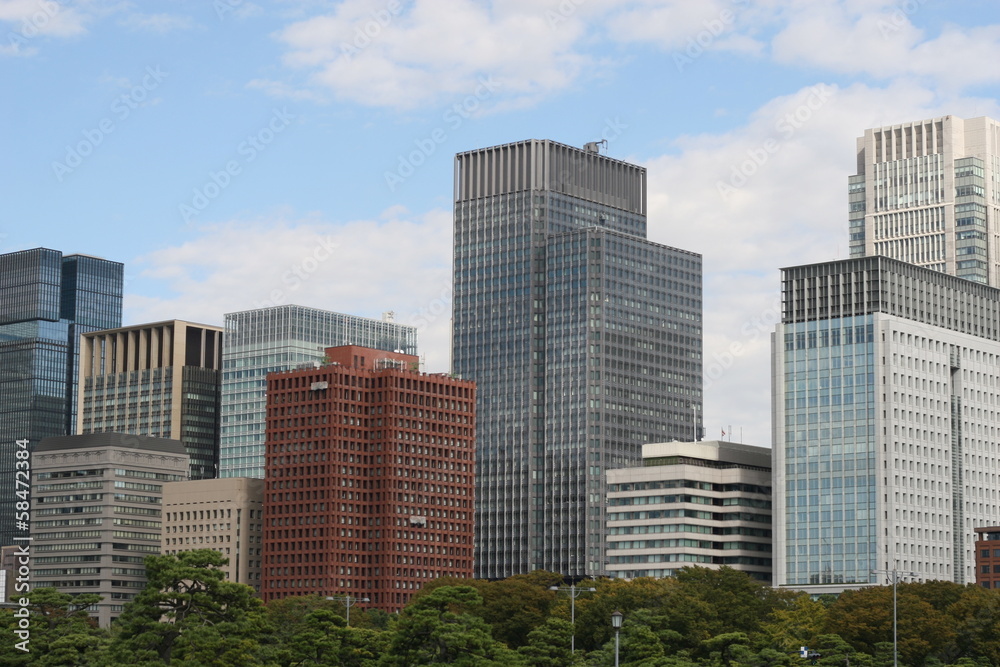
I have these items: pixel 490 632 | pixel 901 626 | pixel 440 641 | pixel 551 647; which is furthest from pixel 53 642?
pixel 901 626

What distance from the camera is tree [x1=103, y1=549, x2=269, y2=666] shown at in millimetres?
126562

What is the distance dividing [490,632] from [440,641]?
1866 centimetres

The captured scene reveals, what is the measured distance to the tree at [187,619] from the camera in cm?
12656

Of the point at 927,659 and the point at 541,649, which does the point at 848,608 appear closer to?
the point at 927,659

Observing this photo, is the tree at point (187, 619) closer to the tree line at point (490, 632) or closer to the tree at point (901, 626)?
the tree line at point (490, 632)

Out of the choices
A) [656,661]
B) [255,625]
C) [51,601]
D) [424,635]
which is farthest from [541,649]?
[51,601]

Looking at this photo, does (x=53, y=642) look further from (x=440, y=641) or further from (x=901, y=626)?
(x=901, y=626)

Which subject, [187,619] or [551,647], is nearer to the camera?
[187,619]

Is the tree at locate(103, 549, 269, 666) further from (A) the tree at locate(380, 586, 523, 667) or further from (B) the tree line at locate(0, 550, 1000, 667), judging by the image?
(A) the tree at locate(380, 586, 523, 667)

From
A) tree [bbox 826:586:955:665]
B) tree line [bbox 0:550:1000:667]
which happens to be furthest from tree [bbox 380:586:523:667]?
tree [bbox 826:586:955:665]

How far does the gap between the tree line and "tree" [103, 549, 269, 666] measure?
0.37 ft

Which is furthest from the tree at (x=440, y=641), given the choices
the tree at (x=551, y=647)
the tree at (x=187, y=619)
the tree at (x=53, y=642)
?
the tree at (x=53, y=642)

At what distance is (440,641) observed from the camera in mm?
140625

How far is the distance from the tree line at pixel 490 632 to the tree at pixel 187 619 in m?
0.11
